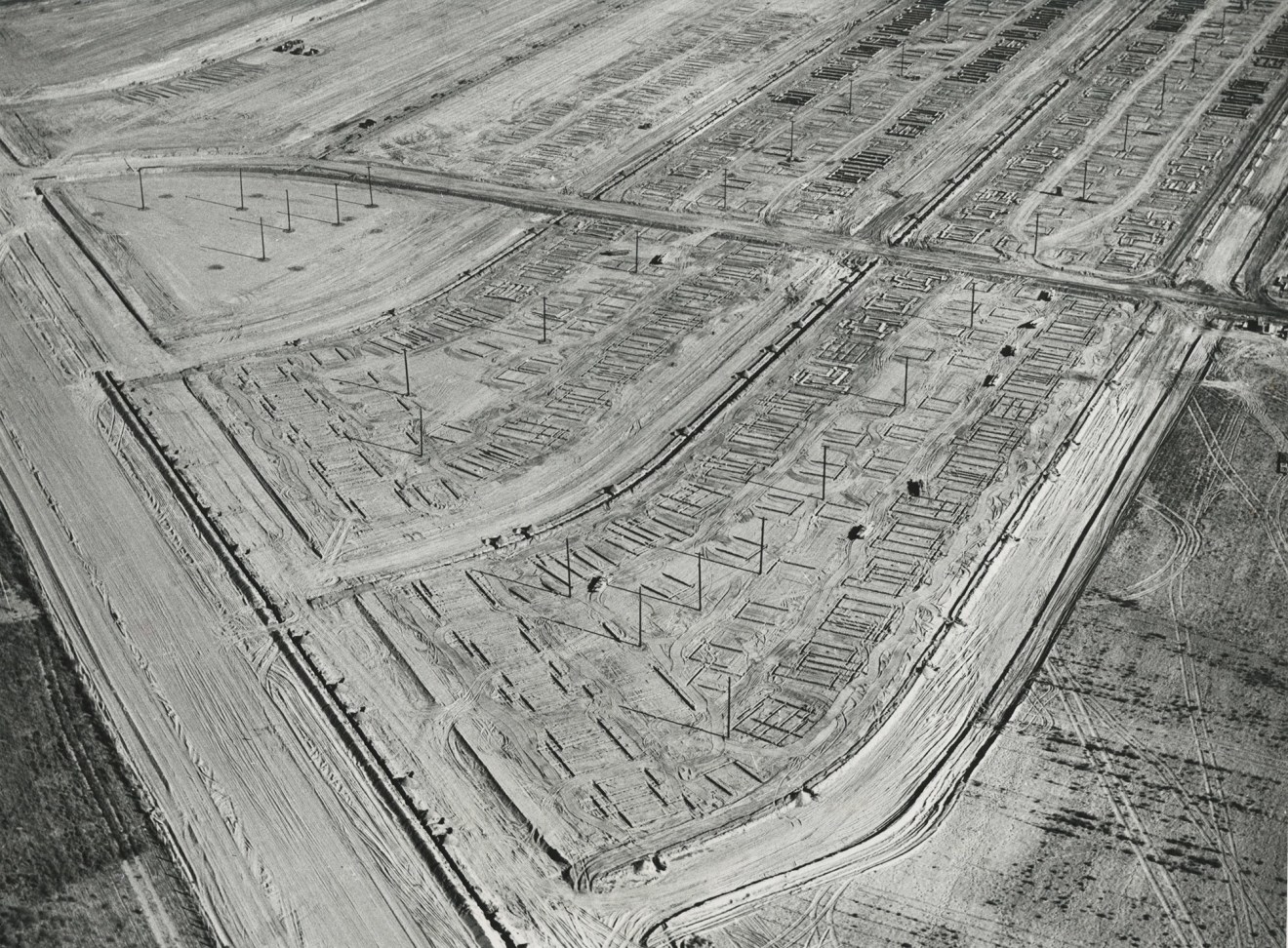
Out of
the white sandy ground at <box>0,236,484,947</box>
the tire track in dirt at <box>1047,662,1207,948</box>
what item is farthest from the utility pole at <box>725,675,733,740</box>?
the white sandy ground at <box>0,236,484,947</box>

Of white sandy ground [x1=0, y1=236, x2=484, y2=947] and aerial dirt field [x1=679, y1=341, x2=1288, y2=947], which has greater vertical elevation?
white sandy ground [x1=0, y1=236, x2=484, y2=947]

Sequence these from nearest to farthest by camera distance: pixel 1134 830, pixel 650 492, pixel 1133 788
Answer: pixel 1134 830
pixel 1133 788
pixel 650 492

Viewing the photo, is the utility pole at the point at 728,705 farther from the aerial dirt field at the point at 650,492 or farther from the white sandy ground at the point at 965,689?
the white sandy ground at the point at 965,689

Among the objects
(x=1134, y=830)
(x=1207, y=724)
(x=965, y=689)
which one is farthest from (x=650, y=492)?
(x=1134, y=830)

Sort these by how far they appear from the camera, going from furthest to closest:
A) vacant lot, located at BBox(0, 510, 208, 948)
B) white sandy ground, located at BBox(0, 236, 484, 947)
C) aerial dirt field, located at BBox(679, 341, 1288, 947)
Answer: white sandy ground, located at BBox(0, 236, 484, 947)
vacant lot, located at BBox(0, 510, 208, 948)
aerial dirt field, located at BBox(679, 341, 1288, 947)

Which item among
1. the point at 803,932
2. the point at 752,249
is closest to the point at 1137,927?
the point at 803,932

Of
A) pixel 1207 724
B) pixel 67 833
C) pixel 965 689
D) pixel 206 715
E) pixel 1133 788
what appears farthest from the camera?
pixel 965 689

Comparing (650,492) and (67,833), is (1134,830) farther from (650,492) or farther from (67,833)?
(67,833)

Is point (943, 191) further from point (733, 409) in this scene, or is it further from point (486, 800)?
point (486, 800)

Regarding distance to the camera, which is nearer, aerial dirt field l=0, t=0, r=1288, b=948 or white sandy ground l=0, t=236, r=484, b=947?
white sandy ground l=0, t=236, r=484, b=947

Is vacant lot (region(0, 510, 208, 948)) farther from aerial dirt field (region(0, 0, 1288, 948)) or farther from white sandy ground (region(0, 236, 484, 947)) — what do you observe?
white sandy ground (region(0, 236, 484, 947))

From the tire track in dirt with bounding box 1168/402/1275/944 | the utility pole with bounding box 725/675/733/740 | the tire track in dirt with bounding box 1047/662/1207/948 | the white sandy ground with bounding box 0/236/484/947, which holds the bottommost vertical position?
the tire track in dirt with bounding box 1168/402/1275/944
